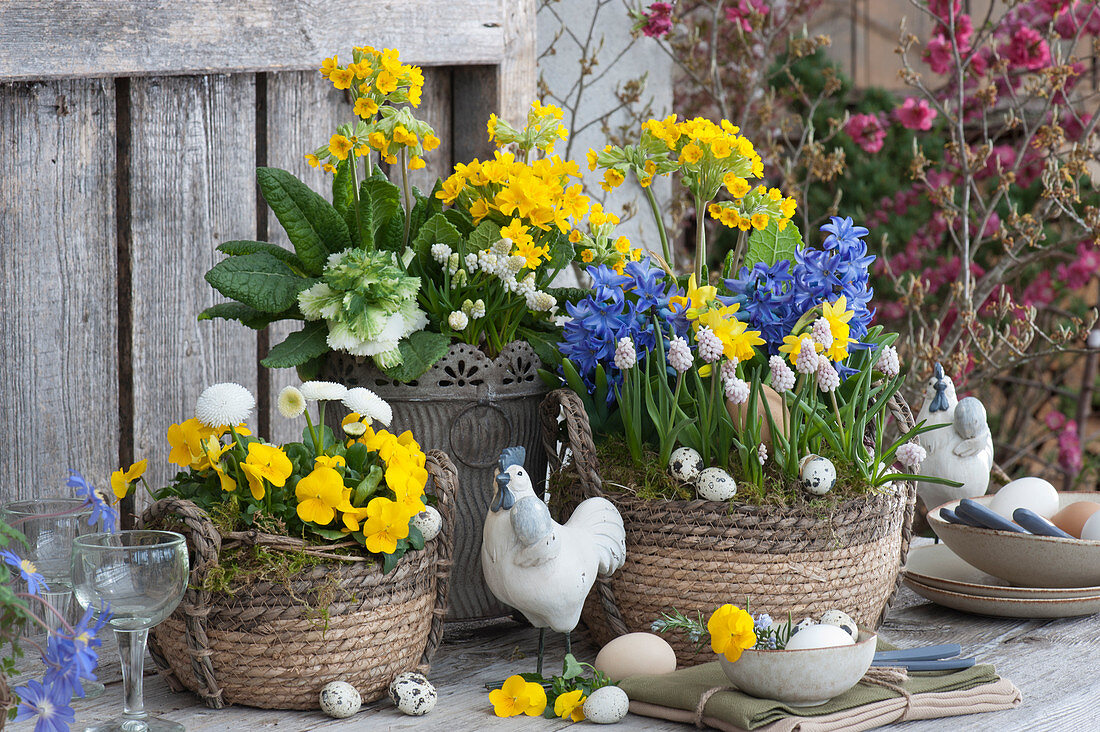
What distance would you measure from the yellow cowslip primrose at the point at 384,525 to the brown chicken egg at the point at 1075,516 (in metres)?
0.88

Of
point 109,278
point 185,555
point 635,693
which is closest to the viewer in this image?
point 185,555

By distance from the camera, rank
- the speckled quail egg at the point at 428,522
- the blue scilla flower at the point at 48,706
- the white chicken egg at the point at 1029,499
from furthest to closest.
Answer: the white chicken egg at the point at 1029,499, the speckled quail egg at the point at 428,522, the blue scilla flower at the point at 48,706

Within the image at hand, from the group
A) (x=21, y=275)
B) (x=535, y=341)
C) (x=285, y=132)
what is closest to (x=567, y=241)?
(x=535, y=341)

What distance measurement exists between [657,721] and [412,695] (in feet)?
0.77

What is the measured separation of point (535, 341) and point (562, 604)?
36 centimetres

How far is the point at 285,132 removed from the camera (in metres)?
Result: 1.64

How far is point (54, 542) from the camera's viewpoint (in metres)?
1.08

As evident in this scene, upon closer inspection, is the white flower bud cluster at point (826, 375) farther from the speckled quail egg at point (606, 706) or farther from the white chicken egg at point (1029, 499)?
the white chicken egg at point (1029, 499)

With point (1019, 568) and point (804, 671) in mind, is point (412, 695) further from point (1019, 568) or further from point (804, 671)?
point (1019, 568)

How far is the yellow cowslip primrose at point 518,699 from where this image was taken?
1.06 m

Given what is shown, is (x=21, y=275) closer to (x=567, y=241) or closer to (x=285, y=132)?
(x=285, y=132)

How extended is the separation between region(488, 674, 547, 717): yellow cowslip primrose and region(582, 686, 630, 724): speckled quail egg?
0.04 metres

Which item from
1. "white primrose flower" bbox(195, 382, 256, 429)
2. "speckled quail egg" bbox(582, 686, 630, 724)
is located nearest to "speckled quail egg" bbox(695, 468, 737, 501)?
"speckled quail egg" bbox(582, 686, 630, 724)

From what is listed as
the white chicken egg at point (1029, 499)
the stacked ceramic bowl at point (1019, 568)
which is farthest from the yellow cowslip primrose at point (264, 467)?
the white chicken egg at point (1029, 499)
